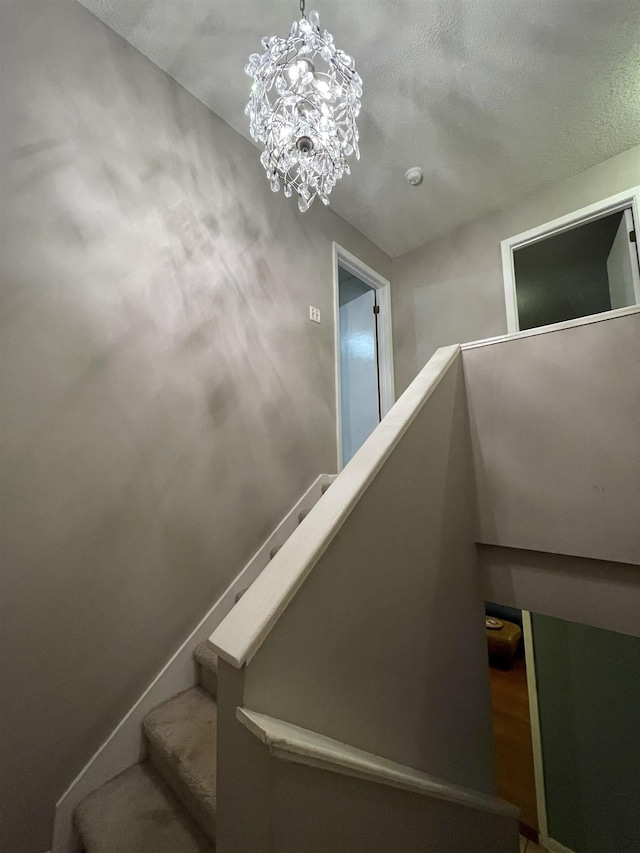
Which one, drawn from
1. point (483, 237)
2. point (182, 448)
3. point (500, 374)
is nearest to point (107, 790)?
point (182, 448)

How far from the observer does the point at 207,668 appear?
5.02 feet

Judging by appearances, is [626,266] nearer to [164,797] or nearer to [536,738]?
[536,738]

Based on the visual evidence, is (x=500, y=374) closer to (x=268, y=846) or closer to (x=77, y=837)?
(x=268, y=846)

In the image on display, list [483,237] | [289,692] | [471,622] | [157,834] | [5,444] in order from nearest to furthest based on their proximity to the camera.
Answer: [289,692] → [157,834] → [5,444] → [471,622] → [483,237]

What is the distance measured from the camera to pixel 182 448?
169 centimetres

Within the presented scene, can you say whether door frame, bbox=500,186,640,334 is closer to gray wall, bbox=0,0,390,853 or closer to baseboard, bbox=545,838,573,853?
gray wall, bbox=0,0,390,853

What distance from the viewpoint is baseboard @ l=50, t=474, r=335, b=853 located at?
121 cm

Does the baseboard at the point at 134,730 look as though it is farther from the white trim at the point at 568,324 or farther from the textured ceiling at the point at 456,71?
the textured ceiling at the point at 456,71

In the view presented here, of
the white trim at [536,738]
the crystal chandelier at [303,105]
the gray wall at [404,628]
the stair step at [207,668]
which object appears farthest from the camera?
the white trim at [536,738]

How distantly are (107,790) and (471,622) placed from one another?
1.51m

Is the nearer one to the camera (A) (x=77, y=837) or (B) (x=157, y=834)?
(B) (x=157, y=834)

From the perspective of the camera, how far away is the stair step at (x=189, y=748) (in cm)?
107

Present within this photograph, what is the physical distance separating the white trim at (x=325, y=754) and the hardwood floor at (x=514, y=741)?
8.58 ft

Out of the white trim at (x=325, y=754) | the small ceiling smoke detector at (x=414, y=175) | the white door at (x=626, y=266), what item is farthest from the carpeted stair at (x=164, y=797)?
the small ceiling smoke detector at (x=414, y=175)
